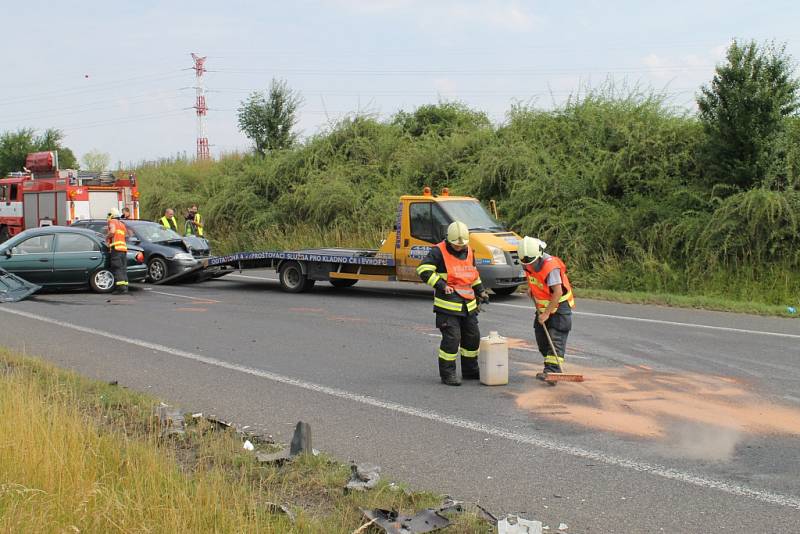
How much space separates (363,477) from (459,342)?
346cm

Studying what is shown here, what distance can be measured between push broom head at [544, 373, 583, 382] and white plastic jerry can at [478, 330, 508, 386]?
0.42m

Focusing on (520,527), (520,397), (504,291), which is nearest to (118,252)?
(504,291)

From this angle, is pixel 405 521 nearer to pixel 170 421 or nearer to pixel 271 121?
pixel 170 421

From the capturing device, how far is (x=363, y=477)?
520 centimetres

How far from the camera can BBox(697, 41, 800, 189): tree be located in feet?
54.2

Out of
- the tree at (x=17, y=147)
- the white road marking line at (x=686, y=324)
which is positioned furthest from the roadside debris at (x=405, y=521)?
the tree at (x=17, y=147)

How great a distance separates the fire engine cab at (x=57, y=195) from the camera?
27.8m

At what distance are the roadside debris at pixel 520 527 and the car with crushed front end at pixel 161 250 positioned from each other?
14.8m

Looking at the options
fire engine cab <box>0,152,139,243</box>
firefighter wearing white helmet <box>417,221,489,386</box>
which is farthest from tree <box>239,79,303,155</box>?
firefighter wearing white helmet <box>417,221,489,386</box>

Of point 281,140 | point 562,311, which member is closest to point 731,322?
point 562,311

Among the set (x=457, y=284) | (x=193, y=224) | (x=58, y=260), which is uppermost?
(x=193, y=224)

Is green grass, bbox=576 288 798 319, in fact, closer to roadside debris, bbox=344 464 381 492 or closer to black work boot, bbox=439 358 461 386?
black work boot, bbox=439 358 461 386

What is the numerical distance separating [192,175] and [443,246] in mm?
31393

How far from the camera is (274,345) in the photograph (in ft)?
35.3
